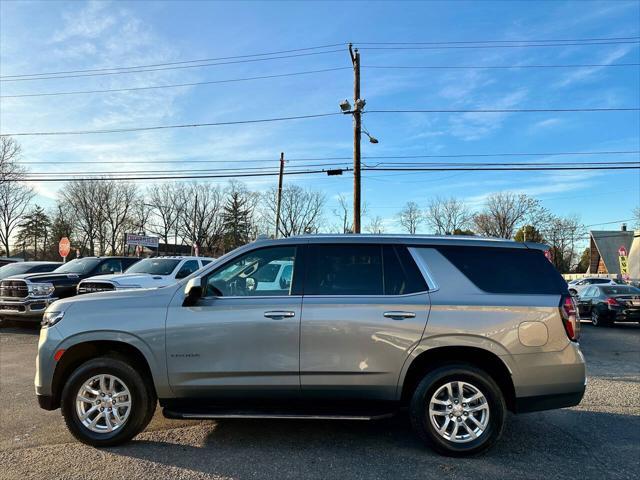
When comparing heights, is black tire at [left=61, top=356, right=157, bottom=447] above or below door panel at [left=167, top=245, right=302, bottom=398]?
below

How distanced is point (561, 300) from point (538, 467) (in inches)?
56.7

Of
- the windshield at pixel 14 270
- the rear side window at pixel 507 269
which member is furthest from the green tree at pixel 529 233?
the rear side window at pixel 507 269

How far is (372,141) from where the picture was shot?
19.0 meters

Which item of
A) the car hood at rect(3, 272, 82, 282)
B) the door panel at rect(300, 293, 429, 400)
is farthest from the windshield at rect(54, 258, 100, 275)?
the door panel at rect(300, 293, 429, 400)

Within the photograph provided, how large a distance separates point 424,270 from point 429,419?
4.32 feet

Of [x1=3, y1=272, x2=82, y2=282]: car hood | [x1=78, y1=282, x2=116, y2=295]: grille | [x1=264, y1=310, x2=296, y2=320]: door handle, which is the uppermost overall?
[x1=3, y1=272, x2=82, y2=282]: car hood

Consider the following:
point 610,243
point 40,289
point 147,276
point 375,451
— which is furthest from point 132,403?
point 610,243

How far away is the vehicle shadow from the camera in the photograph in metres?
3.85

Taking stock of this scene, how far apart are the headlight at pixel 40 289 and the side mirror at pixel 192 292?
31.0ft

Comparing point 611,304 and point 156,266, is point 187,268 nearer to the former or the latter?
point 156,266

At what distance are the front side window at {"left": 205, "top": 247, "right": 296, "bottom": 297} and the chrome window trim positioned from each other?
1.14m

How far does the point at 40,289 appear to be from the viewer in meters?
11.8

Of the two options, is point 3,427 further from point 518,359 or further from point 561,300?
point 561,300

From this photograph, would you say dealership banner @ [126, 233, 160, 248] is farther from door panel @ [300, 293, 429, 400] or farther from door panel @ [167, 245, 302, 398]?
door panel @ [300, 293, 429, 400]
